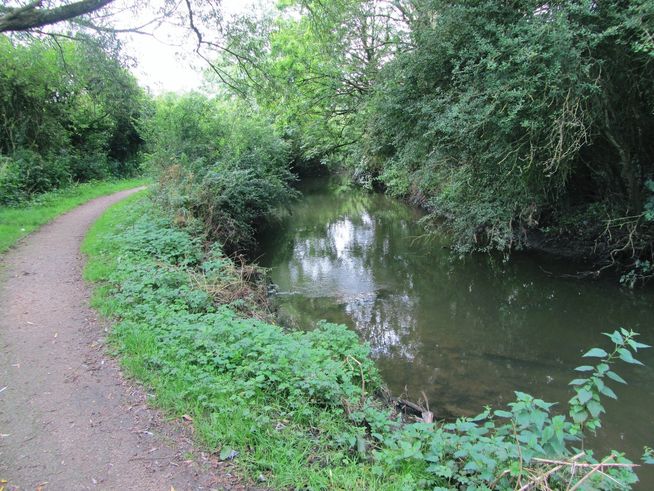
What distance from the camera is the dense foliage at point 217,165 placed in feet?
37.1

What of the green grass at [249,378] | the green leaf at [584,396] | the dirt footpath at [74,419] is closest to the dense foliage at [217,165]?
the green grass at [249,378]

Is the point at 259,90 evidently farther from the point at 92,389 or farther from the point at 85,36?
the point at 92,389

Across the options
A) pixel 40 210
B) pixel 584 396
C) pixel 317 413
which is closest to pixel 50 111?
pixel 40 210

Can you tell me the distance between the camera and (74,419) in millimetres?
3711

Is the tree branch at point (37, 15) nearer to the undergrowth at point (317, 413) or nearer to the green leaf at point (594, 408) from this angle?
the undergrowth at point (317, 413)

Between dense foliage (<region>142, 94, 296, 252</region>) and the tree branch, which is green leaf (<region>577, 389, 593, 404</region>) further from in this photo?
dense foliage (<region>142, 94, 296, 252</region>)

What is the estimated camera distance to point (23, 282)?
22.8 feet

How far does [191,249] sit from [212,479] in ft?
19.9

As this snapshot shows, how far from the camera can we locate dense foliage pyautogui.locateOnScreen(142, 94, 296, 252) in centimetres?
1131

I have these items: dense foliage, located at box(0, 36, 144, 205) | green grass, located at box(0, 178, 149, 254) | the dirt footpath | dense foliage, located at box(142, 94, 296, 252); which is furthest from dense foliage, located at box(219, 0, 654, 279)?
green grass, located at box(0, 178, 149, 254)

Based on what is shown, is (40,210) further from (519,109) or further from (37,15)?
(519,109)

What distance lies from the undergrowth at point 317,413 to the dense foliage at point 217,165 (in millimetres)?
5141

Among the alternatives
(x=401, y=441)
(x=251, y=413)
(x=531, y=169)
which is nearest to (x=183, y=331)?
(x=251, y=413)

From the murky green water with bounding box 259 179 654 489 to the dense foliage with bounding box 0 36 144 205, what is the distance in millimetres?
6297
